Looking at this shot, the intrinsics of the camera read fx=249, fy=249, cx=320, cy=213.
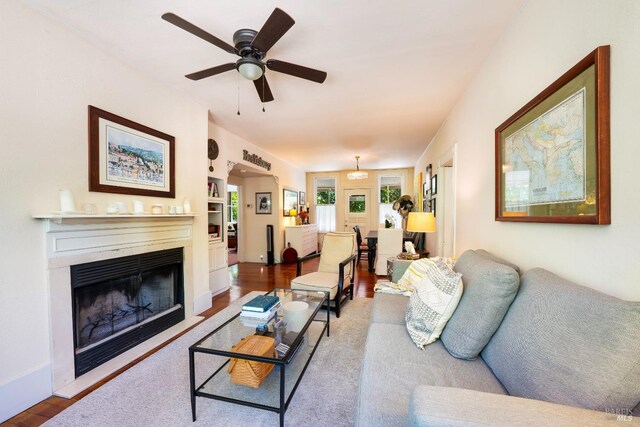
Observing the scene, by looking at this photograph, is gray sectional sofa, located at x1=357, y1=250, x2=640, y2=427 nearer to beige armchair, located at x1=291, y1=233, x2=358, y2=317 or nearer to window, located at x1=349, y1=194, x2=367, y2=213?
beige armchair, located at x1=291, y1=233, x2=358, y2=317

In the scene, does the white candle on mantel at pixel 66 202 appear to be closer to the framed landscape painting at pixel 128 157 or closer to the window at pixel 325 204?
the framed landscape painting at pixel 128 157

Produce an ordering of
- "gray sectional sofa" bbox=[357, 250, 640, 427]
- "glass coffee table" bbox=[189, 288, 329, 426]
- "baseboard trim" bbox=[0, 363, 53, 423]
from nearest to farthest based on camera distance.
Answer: "gray sectional sofa" bbox=[357, 250, 640, 427] → "glass coffee table" bbox=[189, 288, 329, 426] → "baseboard trim" bbox=[0, 363, 53, 423]

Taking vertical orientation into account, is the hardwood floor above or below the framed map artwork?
below

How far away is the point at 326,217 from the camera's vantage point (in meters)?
8.06

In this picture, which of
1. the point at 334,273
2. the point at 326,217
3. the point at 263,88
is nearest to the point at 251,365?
the point at 334,273

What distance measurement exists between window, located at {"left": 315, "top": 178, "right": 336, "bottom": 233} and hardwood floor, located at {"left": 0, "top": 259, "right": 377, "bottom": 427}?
2.09 m

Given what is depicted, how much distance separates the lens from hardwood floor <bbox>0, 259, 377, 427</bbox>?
1524 mm

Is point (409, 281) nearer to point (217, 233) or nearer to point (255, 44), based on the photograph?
point (255, 44)

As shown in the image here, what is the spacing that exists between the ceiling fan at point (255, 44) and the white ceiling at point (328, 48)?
0.15 meters

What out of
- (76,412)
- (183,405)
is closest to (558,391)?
(183,405)

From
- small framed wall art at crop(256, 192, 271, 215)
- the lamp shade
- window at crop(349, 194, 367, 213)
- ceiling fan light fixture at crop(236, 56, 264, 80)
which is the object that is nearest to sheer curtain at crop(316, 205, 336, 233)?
window at crop(349, 194, 367, 213)

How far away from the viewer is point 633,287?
0.88 meters

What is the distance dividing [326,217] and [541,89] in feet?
22.3

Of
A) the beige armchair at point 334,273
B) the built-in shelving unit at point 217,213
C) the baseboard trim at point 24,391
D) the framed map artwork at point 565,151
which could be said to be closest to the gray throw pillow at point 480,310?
the framed map artwork at point 565,151
